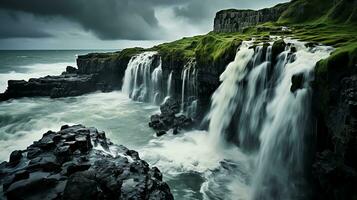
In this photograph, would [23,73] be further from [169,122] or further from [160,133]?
[160,133]

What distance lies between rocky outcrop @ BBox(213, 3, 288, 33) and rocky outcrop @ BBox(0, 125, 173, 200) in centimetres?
5215

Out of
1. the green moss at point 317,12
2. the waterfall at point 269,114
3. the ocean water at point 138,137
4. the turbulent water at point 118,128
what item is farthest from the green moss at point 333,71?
the green moss at point 317,12

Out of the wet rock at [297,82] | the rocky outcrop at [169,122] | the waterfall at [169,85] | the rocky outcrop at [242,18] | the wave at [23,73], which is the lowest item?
the rocky outcrop at [169,122]

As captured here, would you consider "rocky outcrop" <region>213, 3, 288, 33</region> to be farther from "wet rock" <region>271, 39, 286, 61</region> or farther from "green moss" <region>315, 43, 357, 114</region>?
"green moss" <region>315, 43, 357, 114</region>

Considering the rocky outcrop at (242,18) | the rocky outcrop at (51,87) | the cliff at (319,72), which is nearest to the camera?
the cliff at (319,72)

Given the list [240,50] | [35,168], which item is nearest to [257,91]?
[240,50]

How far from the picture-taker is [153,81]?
47.5m

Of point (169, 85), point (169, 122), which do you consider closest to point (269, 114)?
point (169, 122)

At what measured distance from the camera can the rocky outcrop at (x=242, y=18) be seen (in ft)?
207

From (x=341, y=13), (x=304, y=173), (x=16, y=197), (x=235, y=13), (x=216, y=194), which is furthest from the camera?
(x=235, y=13)

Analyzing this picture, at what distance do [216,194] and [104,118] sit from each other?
80.3ft

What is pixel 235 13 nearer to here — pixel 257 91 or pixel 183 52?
pixel 183 52

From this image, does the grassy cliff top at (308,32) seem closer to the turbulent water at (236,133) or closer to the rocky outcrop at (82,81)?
the turbulent water at (236,133)

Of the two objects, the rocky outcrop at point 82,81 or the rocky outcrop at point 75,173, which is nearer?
the rocky outcrop at point 75,173
